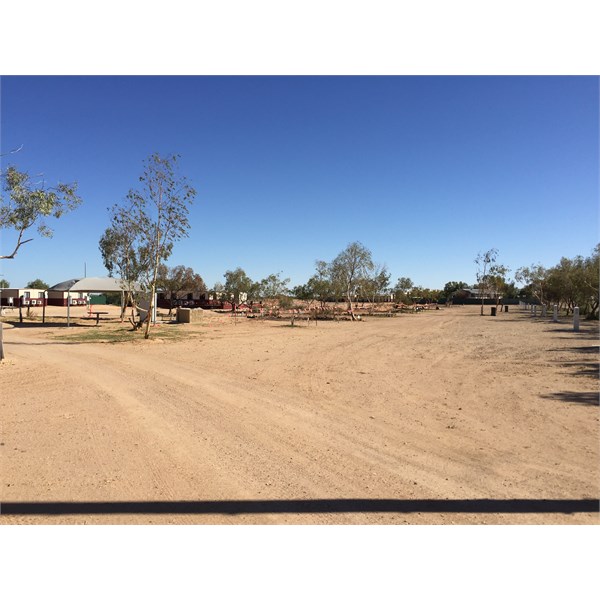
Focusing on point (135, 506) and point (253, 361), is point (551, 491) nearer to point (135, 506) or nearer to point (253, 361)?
point (135, 506)

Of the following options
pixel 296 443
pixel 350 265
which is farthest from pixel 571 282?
pixel 296 443

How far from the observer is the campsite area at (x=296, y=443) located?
3.59 meters

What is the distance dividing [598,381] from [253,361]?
8724mm

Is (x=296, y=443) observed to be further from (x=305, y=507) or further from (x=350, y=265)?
(x=350, y=265)

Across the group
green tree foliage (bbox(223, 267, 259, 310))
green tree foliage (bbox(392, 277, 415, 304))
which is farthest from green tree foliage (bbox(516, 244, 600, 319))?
green tree foliage (bbox(223, 267, 259, 310))

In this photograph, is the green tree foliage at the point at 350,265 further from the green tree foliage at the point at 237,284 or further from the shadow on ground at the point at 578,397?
the shadow on ground at the point at 578,397

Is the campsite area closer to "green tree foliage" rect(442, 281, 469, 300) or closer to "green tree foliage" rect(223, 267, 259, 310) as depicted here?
"green tree foliage" rect(223, 267, 259, 310)

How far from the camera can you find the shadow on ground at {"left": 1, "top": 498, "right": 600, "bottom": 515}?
345 cm

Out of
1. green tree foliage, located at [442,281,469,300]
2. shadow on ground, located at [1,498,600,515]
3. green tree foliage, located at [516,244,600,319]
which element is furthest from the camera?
green tree foliage, located at [442,281,469,300]

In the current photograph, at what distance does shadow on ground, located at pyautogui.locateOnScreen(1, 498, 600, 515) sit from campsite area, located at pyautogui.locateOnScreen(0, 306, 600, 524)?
0.06 feet

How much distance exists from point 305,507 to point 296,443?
170 cm

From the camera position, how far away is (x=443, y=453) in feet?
16.6

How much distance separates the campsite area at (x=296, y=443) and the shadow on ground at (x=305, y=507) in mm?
18

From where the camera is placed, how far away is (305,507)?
3578mm
